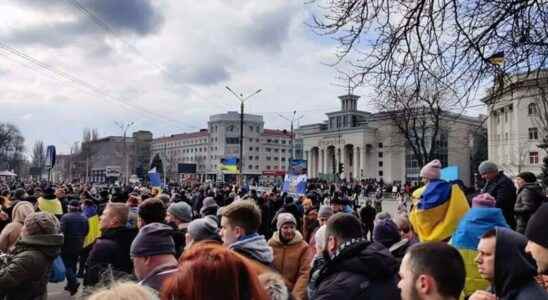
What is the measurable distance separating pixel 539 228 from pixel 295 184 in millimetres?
15709

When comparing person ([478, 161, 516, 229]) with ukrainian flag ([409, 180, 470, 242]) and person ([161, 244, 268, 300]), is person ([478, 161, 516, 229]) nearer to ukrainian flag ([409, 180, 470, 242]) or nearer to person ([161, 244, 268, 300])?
ukrainian flag ([409, 180, 470, 242])

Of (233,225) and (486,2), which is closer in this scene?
(233,225)

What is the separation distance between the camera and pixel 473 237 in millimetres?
4254

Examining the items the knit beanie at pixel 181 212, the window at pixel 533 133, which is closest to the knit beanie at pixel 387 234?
the knit beanie at pixel 181 212

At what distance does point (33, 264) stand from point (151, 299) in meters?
3.57

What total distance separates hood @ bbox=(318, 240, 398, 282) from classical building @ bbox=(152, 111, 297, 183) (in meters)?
132

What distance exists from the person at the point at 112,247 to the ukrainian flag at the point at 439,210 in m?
2.93

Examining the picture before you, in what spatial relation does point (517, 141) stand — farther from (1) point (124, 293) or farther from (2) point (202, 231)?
(1) point (124, 293)

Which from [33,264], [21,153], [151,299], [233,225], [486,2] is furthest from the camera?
[21,153]

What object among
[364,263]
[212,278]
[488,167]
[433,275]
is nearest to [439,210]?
[364,263]

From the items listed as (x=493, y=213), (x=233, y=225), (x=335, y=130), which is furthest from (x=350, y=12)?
(x=335, y=130)

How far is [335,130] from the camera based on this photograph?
125 metres

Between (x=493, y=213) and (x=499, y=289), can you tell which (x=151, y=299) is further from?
(x=493, y=213)

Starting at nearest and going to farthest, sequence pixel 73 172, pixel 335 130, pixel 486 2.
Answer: pixel 486 2 → pixel 73 172 → pixel 335 130
